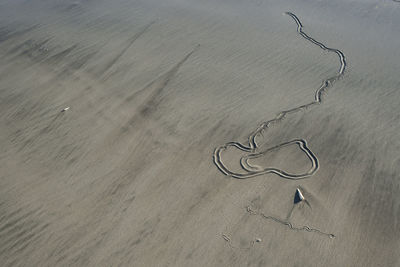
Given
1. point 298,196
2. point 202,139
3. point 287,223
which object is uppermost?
point 298,196

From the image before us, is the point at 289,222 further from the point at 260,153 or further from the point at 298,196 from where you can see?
the point at 260,153

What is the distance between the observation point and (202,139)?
6.49 meters

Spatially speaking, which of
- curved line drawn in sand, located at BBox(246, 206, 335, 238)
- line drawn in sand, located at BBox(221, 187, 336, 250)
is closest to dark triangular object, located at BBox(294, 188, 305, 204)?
line drawn in sand, located at BBox(221, 187, 336, 250)

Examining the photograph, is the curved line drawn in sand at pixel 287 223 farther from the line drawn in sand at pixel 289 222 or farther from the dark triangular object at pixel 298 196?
the dark triangular object at pixel 298 196

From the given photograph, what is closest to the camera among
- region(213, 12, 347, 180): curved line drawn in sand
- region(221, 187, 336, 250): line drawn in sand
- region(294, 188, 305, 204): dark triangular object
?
region(221, 187, 336, 250): line drawn in sand

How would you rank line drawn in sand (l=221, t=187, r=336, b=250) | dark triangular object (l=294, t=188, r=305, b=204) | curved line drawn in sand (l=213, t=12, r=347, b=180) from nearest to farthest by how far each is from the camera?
1. line drawn in sand (l=221, t=187, r=336, b=250)
2. dark triangular object (l=294, t=188, r=305, b=204)
3. curved line drawn in sand (l=213, t=12, r=347, b=180)

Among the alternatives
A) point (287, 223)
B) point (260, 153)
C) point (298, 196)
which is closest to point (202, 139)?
point (260, 153)

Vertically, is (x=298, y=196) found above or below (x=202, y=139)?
above

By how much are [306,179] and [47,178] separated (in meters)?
4.66

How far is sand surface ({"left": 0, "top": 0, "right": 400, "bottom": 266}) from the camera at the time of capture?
194 inches

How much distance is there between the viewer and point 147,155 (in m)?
6.19

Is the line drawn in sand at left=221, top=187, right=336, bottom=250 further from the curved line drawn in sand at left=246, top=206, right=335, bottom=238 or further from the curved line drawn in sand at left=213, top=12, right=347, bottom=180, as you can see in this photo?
the curved line drawn in sand at left=213, top=12, right=347, bottom=180

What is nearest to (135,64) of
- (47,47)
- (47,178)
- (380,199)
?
(47,47)

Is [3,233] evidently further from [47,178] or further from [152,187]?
[152,187]
